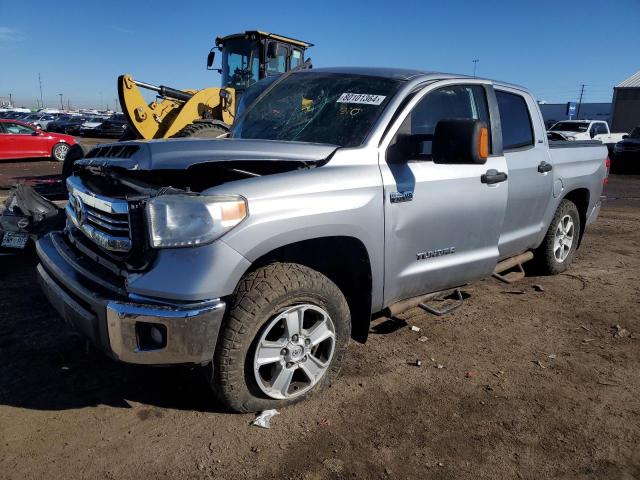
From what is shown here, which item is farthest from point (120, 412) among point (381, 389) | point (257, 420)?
point (381, 389)

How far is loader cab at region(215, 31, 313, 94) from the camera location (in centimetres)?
1077

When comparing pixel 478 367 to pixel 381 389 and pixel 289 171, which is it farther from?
pixel 289 171

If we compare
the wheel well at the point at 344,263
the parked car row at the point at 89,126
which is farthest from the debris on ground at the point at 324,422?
the parked car row at the point at 89,126

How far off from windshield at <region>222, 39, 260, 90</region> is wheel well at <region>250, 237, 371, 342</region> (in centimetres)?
843

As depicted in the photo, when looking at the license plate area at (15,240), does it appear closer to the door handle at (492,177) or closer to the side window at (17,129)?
the door handle at (492,177)

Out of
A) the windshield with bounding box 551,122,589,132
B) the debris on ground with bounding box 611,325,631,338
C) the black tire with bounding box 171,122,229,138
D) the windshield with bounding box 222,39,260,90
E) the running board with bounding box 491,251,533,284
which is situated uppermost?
the windshield with bounding box 222,39,260,90

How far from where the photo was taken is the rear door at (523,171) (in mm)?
4262

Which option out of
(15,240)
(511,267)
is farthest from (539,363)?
(15,240)

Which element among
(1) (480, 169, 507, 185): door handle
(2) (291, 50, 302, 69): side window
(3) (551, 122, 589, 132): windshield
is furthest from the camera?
(3) (551, 122, 589, 132): windshield

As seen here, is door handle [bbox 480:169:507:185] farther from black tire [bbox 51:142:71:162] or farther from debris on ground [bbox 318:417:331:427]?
black tire [bbox 51:142:71:162]

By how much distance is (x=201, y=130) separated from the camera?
8.73m

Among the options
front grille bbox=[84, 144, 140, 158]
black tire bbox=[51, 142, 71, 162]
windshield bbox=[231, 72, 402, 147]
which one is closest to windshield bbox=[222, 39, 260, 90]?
windshield bbox=[231, 72, 402, 147]

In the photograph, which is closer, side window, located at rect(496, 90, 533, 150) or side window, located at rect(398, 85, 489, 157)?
side window, located at rect(398, 85, 489, 157)

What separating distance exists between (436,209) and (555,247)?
2.63 metres
